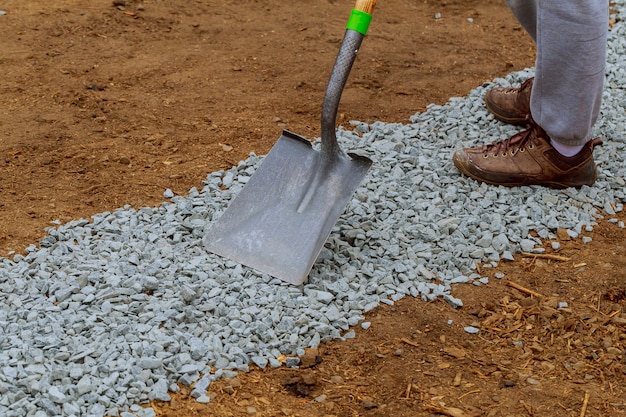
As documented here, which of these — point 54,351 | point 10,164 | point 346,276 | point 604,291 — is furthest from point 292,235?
point 10,164

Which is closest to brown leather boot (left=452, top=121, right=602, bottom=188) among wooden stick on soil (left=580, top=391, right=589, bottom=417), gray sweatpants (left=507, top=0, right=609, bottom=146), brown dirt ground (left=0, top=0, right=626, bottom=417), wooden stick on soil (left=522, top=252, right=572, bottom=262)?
gray sweatpants (left=507, top=0, right=609, bottom=146)

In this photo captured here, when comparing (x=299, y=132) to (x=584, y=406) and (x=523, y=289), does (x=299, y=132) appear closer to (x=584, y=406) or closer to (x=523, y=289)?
(x=523, y=289)

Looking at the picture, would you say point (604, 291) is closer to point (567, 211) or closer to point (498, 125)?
point (567, 211)

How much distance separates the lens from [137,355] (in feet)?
9.05

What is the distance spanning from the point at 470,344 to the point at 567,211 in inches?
41.5

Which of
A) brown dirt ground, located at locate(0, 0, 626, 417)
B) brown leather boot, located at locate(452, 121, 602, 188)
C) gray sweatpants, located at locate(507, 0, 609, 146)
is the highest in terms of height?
gray sweatpants, located at locate(507, 0, 609, 146)

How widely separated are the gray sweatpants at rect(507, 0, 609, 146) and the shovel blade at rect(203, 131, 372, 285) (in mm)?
910

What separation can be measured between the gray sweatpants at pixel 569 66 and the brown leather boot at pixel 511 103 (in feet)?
1.89

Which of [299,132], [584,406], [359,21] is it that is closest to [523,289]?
[584,406]

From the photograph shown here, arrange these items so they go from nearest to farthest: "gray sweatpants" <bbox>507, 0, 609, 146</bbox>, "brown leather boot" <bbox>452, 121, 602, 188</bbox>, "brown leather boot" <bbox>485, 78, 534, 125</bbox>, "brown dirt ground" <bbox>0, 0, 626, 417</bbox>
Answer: "brown dirt ground" <bbox>0, 0, 626, 417</bbox>, "gray sweatpants" <bbox>507, 0, 609, 146</bbox>, "brown leather boot" <bbox>452, 121, 602, 188</bbox>, "brown leather boot" <bbox>485, 78, 534, 125</bbox>

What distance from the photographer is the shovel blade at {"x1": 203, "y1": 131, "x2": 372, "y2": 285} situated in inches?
126

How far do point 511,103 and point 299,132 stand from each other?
3.73ft

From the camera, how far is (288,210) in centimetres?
334

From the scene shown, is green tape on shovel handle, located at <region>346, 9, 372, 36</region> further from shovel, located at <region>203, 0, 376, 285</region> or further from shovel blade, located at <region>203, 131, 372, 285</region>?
shovel blade, located at <region>203, 131, 372, 285</region>
